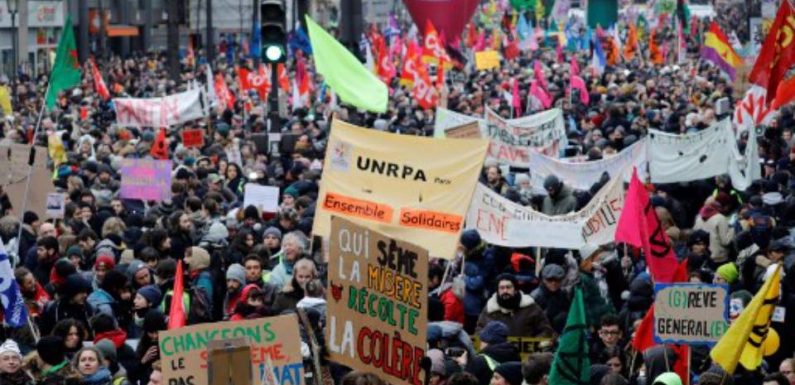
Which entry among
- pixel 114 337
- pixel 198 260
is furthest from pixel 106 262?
pixel 114 337

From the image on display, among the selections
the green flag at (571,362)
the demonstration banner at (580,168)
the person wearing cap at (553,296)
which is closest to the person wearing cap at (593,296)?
the person wearing cap at (553,296)

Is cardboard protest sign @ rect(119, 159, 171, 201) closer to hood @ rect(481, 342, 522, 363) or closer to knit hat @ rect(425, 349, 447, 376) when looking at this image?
hood @ rect(481, 342, 522, 363)

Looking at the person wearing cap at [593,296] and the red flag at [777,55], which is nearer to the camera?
the person wearing cap at [593,296]

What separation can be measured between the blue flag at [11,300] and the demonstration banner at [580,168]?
8355mm

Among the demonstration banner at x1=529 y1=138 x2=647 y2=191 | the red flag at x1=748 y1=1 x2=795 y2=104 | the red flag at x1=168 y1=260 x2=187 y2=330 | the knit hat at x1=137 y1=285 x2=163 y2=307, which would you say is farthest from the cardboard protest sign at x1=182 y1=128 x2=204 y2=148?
the red flag at x1=168 y1=260 x2=187 y2=330

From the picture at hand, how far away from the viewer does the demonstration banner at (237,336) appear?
28.9ft

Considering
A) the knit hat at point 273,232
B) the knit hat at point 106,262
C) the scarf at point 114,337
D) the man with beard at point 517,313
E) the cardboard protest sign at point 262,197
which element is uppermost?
the man with beard at point 517,313

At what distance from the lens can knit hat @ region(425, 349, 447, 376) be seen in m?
9.59

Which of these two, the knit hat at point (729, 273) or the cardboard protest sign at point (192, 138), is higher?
the knit hat at point (729, 273)

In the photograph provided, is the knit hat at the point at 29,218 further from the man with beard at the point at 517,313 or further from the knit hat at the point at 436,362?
the knit hat at the point at 436,362

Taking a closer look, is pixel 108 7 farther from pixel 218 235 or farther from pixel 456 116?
pixel 218 235

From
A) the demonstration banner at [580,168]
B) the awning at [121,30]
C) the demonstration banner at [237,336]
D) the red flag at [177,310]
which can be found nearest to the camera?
the demonstration banner at [237,336]

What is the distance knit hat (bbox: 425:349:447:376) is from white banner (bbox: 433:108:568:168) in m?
11.1

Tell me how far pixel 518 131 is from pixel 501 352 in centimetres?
1146
